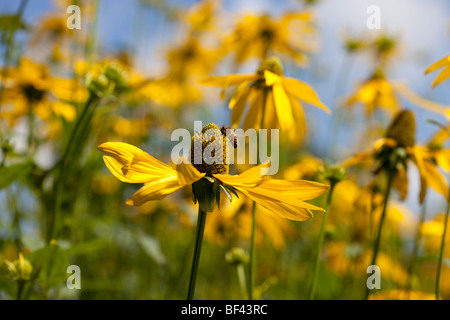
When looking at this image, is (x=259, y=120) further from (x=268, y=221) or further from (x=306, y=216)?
(x=268, y=221)

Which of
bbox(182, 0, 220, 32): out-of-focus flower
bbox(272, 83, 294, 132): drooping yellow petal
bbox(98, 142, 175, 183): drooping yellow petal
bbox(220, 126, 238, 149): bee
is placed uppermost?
bbox(182, 0, 220, 32): out-of-focus flower

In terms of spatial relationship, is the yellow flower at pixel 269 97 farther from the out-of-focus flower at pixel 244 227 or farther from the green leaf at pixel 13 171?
the out-of-focus flower at pixel 244 227

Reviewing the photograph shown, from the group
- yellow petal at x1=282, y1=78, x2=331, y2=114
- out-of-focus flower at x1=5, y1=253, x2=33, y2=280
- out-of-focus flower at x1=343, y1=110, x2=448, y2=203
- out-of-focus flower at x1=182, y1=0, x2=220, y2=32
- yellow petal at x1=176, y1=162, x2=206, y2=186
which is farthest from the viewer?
out-of-focus flower at x1=182, y1=0, x2=220, y2=32

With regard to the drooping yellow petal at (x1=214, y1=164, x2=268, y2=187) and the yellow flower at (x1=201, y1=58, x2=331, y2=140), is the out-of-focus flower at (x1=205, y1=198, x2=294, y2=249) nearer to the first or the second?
the yellow flower at (x1=201, y1=58, x2=331, y2=140)

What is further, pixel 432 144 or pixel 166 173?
pixel 432 144


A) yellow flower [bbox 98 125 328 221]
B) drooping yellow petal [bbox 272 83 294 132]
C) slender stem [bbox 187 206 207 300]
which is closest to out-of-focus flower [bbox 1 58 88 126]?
drooping yellow petal [bbox 272 83 294 132]

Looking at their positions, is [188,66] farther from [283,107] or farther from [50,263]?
[50,263]

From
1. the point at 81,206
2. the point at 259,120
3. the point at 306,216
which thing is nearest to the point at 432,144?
the point at 259,120
